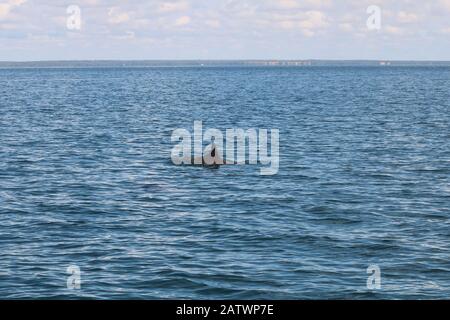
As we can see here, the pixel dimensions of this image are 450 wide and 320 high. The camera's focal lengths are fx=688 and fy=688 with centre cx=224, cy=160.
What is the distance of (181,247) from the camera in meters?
30.3

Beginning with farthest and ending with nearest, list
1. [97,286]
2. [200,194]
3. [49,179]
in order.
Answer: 1. [49,179]
2. [200,194]
3. [97,286]

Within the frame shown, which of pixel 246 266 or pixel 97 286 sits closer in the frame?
pixel 97 286

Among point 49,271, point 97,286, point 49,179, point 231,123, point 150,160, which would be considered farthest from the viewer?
point 231,123

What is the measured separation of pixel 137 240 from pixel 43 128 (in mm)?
56348

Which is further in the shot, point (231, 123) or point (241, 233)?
point (231, 123)

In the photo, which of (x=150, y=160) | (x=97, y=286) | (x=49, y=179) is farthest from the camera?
(x=150, y=160)

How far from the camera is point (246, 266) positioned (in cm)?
2731

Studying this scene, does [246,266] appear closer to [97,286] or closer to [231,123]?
[97,286]

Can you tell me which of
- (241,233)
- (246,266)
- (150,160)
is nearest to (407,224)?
(241,233)

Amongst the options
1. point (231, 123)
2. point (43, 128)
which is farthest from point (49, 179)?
point (231, 123)

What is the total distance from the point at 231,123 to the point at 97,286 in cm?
7038

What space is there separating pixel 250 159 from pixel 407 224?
24112 millimetres

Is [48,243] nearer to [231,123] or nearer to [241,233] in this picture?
[241,233]

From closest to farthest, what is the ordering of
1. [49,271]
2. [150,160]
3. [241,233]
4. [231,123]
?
[49,271] → [241,233] → [150,160] → [231,123]
